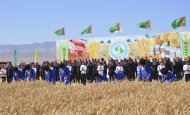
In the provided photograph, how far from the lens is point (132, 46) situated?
1609 inches

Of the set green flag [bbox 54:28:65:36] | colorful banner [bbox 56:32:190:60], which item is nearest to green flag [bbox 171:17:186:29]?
colorful banner [bbox 56:32:190:60]

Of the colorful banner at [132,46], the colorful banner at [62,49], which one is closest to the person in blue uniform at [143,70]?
the colorful banner at [132,46]

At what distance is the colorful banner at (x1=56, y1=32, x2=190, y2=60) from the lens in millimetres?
36625

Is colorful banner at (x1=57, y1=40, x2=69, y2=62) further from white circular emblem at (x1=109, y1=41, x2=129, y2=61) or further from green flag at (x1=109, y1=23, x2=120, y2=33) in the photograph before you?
white circular emblem at (x1=109, y1=41, x2=129, y2=61)

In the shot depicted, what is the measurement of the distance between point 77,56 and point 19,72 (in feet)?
44.8

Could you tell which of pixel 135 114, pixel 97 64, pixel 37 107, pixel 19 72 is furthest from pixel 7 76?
pixel 135 114

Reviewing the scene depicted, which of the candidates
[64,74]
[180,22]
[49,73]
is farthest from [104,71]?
[180,22]

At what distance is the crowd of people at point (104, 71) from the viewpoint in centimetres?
2589

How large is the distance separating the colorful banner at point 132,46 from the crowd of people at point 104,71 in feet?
21.4

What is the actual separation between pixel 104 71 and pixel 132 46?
468 inches

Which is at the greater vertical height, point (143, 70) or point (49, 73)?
point (143, 70)

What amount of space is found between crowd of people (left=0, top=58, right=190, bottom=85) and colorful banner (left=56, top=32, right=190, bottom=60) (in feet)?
21.4

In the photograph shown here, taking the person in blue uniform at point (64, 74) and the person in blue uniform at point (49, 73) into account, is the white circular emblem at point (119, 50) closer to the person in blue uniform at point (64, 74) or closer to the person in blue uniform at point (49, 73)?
the person in blue uniform at point (49, 73)

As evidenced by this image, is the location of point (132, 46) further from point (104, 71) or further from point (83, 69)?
point (83, 69)
